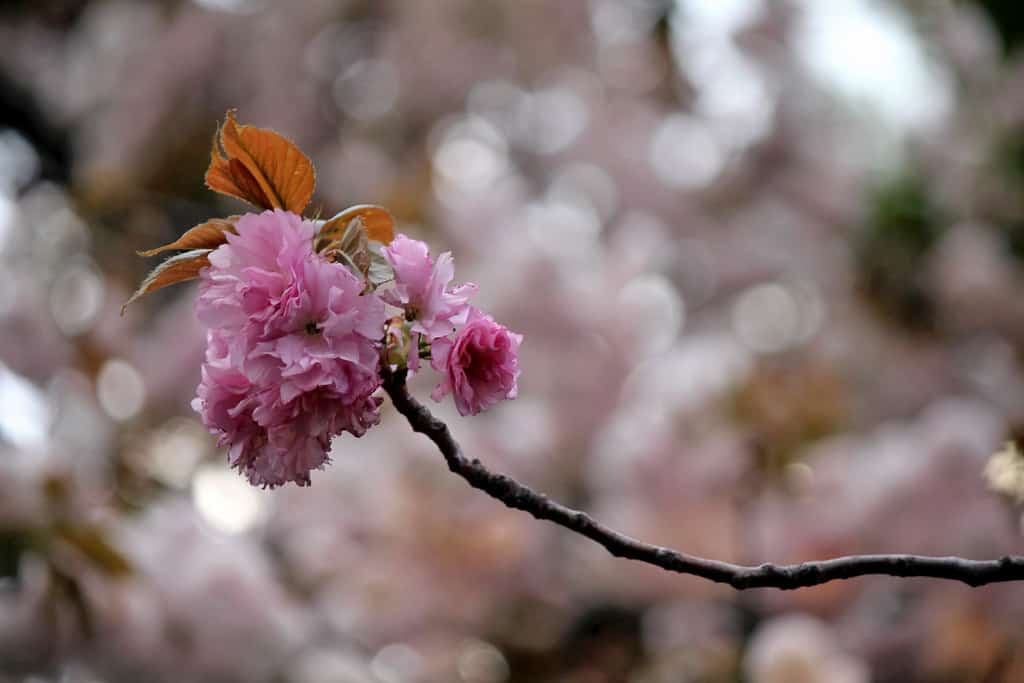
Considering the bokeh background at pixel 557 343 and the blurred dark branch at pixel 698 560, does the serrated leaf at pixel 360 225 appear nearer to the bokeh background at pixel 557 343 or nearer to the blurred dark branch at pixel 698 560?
the blurred dark branch at pixel 698 560

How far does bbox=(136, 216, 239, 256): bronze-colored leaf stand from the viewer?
478mm

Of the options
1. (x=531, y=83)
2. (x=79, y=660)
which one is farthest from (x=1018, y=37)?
(x=79, y=660)

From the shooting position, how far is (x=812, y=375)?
1980 millimetres

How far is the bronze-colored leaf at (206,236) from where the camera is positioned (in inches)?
18.8

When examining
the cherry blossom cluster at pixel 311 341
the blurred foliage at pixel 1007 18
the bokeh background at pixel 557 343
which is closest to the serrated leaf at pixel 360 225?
the cherry blossom cluster at pixel 311 341

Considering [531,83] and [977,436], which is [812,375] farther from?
[531,83]

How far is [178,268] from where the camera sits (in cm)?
48

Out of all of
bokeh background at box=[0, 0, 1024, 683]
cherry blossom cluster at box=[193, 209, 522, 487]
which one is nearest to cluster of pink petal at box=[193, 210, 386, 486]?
cherry blossom cluster at box=[193, 209, 522, 487]

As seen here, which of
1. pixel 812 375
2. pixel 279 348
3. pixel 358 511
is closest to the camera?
pixel 279 348

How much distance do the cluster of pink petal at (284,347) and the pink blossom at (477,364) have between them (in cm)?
3

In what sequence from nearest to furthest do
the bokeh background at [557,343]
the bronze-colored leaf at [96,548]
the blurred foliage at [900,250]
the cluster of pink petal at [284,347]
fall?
the cluster of pink petal at [284,347], the bronze-colored leaf at [96,548], the bokeh background at [557,343], the blurred foliage at [900,250]

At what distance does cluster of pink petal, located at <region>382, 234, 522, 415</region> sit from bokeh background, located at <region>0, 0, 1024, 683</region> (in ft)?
2.19

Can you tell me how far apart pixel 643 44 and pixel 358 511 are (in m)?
1.35

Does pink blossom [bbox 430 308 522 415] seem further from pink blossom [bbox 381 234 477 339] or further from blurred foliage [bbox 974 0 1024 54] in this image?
blurred foliage [bbox 974 0 1024 54]
